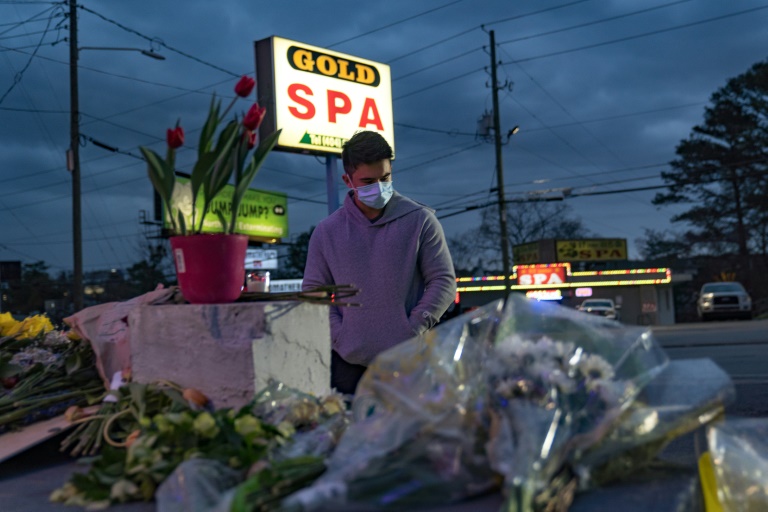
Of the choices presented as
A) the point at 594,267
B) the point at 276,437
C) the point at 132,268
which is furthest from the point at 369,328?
the point at 132,268

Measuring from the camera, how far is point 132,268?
189 ft

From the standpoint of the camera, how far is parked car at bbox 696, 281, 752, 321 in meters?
→ 35.8

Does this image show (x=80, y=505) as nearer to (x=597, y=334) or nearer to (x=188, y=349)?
(x=188, y=349)

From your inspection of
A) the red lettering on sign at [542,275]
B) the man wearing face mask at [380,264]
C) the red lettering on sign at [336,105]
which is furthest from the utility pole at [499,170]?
the man wearing face mask at [380,264]

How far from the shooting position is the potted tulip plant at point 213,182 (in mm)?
1966

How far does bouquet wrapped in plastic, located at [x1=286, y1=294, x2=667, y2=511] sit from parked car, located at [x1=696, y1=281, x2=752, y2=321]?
37749 millimetres

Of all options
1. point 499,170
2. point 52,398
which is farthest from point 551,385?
point 499,170

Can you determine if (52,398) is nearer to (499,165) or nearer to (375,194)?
(375,194)

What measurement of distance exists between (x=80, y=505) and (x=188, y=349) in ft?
1.65

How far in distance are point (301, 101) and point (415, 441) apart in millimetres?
11664

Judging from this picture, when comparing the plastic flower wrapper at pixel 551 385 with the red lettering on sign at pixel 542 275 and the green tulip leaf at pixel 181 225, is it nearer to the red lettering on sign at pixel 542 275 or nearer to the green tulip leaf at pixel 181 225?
the green tulip leaf at pixel 181 225

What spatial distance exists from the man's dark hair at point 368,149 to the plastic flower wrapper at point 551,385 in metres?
1.43

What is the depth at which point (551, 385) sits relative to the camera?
1347mm

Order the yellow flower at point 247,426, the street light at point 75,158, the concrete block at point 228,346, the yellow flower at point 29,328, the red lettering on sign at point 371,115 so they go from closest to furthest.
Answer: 1. the yellow flower at point 247,426
2. the concrete block at point 228,346
3. the yellow flower at point 29,328
4. the red lettering on sign at point 371,115
5. the street light at point 75,158
